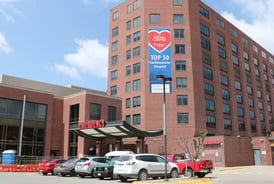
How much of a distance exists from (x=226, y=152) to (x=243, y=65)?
1340 inches

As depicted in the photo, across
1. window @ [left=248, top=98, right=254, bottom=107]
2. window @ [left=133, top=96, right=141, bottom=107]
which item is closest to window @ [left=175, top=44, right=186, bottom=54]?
window @ [left=133, top=96, right=141, bottom=107]

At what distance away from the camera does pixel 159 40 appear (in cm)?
2039

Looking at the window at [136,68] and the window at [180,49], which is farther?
the window at [136,68]

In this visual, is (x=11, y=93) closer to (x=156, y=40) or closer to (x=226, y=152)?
(x=156, y=40)

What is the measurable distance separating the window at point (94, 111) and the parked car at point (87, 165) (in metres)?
19.7

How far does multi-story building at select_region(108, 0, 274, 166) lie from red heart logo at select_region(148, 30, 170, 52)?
2317cm

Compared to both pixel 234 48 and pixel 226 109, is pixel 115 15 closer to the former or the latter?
pixel 234 48

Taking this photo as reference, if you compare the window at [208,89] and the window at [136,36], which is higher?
the window at [136,36]

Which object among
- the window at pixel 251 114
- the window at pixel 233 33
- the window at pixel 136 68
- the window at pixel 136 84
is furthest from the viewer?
the window at pixel 251 114

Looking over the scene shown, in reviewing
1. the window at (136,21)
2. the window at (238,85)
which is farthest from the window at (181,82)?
the window at (238,85)

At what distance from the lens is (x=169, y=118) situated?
47219 mm

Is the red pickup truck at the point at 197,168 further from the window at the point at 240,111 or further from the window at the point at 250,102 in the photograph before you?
the window at the point at 250,102

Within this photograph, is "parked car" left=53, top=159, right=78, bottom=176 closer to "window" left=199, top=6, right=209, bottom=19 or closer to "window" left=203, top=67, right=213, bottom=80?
"window" left=203, top=67, right=213, bottom=80

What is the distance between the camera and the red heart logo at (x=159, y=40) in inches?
791
